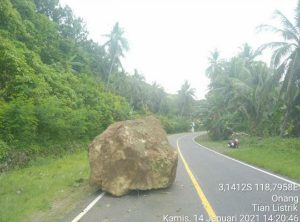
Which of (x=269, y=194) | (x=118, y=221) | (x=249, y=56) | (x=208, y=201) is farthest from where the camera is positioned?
(x=249, y=56)

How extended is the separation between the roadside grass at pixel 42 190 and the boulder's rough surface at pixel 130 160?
0.91m

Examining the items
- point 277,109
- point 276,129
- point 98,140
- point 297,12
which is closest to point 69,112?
point 98,140

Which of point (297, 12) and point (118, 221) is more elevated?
point (297, 12)

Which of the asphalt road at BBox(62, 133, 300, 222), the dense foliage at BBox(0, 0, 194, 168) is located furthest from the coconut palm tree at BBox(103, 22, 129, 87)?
the asphalt road at BBox(62, 133, 300, 222)

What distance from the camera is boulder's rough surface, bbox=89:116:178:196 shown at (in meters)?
10.6

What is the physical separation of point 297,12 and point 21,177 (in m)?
22.8

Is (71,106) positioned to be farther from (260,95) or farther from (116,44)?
(116,44)

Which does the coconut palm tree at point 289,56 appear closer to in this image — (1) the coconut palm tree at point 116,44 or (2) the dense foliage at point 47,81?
(2) the dense foliage at point 47,81

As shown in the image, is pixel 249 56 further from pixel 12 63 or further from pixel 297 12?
pixel 12 63

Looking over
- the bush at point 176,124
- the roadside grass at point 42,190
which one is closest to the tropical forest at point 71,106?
the roadside grass at point 42,190

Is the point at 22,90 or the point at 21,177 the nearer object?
the point at 21,177

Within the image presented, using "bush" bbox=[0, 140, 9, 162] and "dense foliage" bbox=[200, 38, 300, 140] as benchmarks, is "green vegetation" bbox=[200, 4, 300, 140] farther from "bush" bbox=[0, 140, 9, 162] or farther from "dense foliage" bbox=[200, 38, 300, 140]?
"bush" bbox=[0, 140, 9, 162]

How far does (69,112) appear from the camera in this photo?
23.7 metres

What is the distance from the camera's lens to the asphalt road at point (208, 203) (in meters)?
7.91
